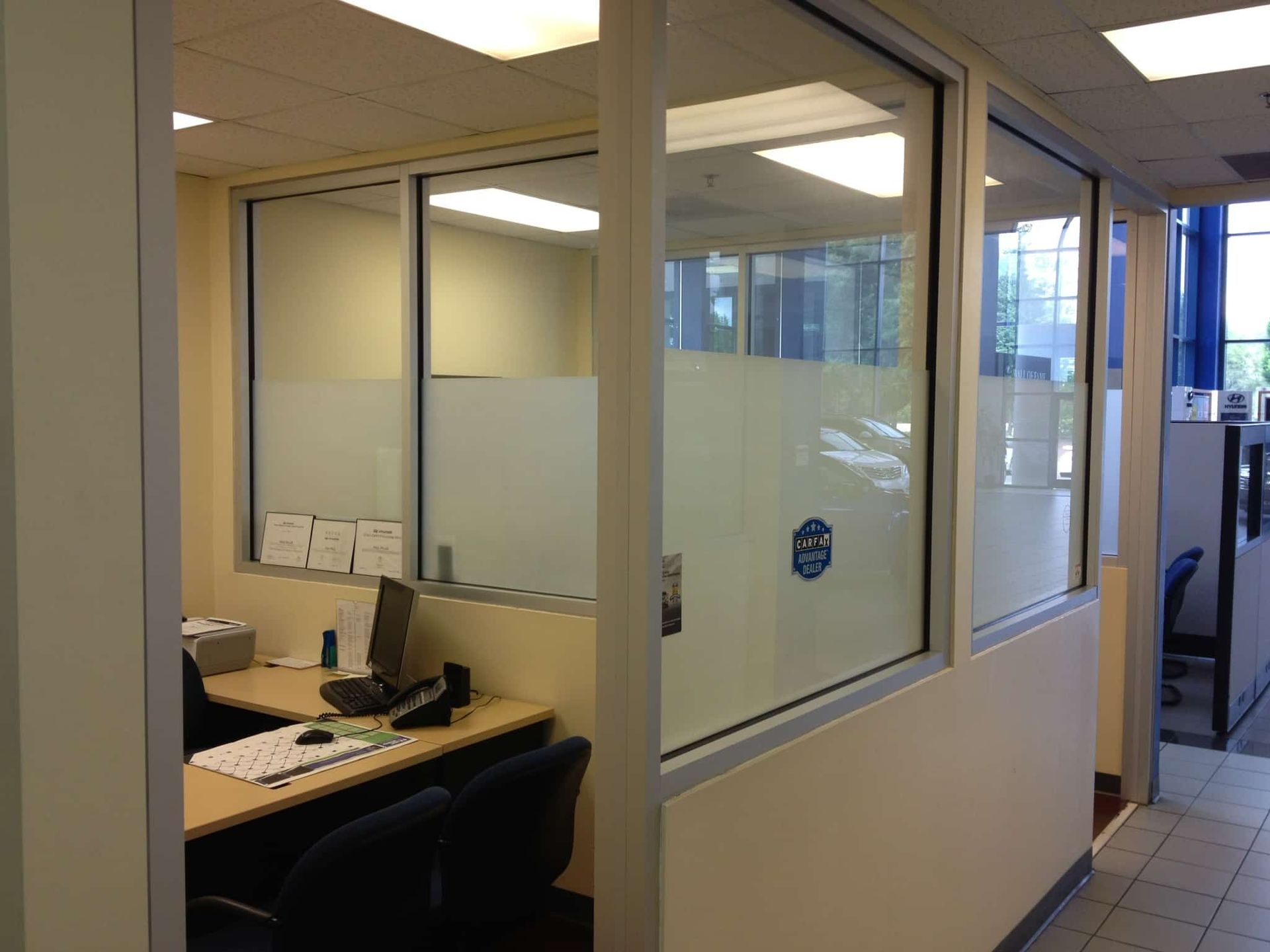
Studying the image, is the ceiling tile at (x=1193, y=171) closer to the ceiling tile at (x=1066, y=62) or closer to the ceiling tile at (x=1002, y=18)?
the ceiling tile at (x=1066, y=62)

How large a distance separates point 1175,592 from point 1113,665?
1.89 meters

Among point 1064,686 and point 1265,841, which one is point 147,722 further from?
point 1265,841

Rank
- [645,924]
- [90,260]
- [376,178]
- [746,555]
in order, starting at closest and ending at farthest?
[90,260] < [645,924] < [746,555] < [376,178]

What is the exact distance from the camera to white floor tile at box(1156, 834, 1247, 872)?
4.29 meters

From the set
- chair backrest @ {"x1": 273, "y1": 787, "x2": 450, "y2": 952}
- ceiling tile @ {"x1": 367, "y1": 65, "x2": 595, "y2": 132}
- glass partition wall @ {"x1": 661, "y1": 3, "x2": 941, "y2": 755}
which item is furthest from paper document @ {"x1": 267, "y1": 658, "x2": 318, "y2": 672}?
glass partition wall @ {"x1": 661, "y1": 3, "x2": 941, "y2": 755}

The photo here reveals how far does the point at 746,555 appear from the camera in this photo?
2.22 m

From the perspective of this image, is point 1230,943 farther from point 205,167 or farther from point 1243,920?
point 205,167

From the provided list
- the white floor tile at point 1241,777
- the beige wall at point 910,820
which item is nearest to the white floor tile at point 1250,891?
the beige wall at point 910,820

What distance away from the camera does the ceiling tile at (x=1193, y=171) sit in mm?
4359

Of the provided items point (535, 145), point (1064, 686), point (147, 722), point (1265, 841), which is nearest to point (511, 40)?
point (535, 145)

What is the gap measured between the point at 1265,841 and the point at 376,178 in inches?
182

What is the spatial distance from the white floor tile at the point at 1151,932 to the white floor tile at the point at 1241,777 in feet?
6.07

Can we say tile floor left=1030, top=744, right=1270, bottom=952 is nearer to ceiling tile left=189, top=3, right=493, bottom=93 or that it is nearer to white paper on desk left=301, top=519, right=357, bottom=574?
white paper on desk left=301, top=519, right=357, bottom=574

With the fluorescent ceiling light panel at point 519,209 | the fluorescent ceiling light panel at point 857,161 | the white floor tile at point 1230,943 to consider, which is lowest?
the white floor tile at point 1230,943
